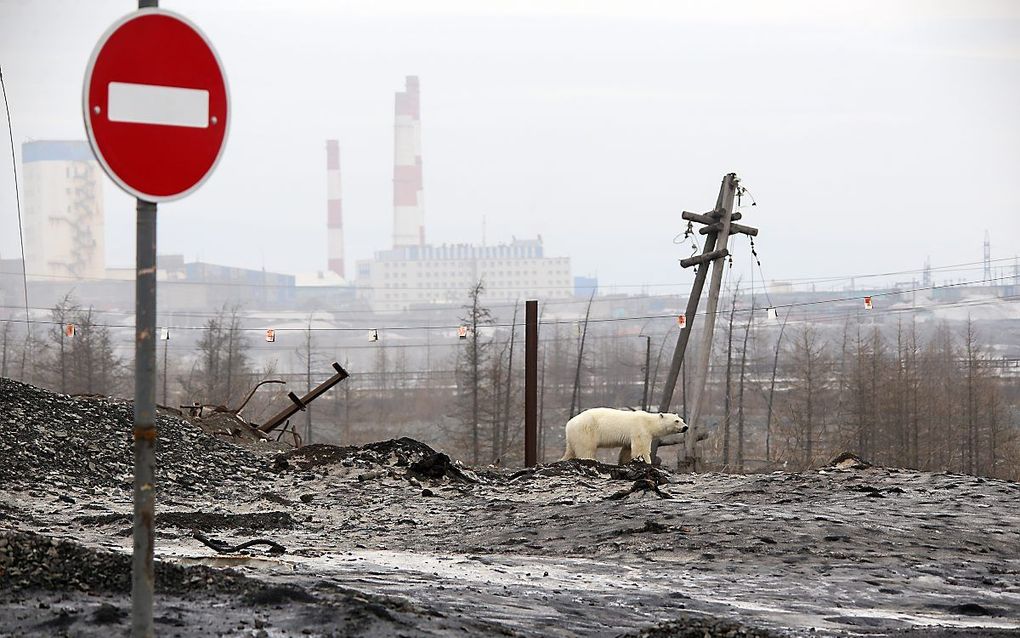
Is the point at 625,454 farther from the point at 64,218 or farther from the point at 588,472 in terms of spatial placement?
the point at 64,218

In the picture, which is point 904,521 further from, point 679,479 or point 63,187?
point 63,187

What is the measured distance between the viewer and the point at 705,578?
9.24m

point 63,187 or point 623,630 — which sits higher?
point 63,187

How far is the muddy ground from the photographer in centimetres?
654

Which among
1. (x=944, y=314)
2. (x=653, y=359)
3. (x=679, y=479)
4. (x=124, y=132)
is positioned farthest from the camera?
(x=944, y=314)

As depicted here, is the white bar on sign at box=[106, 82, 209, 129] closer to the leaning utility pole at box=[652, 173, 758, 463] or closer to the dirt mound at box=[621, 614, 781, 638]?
the dirt mound at box=[621, 614, 781, 638]

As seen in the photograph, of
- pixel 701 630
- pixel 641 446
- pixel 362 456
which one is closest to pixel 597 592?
pixel 701 630

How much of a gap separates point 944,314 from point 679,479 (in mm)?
123567

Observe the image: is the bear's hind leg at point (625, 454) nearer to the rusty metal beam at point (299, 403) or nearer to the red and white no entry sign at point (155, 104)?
the rusty metal beam at point (299, 403)

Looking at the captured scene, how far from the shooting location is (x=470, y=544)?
11.5 m

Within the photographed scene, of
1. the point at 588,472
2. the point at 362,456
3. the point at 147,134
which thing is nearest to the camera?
the point at 147,134

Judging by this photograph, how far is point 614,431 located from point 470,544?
10632 mm

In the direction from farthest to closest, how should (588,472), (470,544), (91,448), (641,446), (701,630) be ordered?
(641,446) → (588,472) → (91,448) → (470,544) → (701,630)

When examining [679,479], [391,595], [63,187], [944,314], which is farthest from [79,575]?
[63,187]
